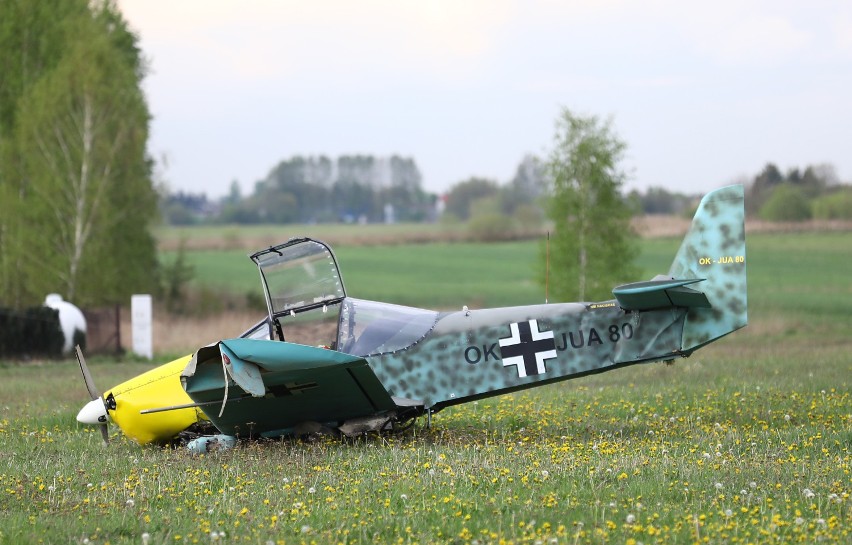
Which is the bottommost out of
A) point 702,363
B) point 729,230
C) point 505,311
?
point 702,363

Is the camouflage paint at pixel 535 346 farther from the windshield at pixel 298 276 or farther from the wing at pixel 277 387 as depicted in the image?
the windshield at pixel 298 276

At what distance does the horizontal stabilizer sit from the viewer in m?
10.5

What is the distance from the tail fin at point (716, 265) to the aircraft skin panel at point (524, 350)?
0.23m

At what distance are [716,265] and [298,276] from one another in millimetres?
4250

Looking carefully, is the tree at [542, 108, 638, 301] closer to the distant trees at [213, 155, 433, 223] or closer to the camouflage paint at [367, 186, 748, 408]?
the camouflage paint at [367, 186, 748, 408]

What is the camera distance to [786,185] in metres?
46.0

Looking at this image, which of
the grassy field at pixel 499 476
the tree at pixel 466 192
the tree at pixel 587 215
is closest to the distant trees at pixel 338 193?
the tree at pixel 466 192

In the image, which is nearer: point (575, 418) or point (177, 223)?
point (575, 418)

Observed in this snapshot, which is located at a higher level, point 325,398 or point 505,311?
point 505,311

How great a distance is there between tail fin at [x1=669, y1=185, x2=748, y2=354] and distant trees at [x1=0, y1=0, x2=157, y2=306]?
2600cm

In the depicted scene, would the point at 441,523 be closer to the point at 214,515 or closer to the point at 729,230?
the point at 214,515

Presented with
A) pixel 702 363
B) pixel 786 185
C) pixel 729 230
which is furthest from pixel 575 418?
pixel 786 185

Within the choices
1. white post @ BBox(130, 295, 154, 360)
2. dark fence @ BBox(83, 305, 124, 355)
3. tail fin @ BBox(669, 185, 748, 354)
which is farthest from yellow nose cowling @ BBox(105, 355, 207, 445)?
dark fence @ BBox(83, 305, 124, 355)

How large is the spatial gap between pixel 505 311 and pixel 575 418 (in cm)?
221
